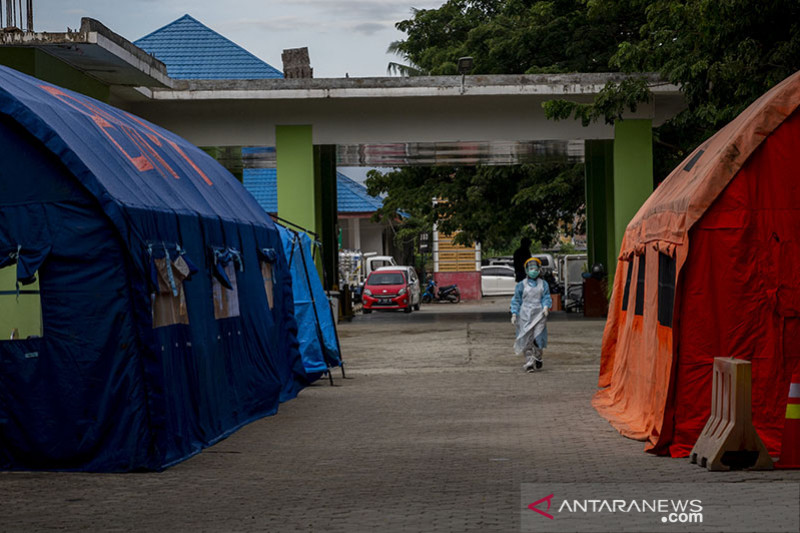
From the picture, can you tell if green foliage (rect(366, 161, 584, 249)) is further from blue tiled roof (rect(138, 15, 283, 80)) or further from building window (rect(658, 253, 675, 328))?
building window (rect(658, 253, 675, 328))

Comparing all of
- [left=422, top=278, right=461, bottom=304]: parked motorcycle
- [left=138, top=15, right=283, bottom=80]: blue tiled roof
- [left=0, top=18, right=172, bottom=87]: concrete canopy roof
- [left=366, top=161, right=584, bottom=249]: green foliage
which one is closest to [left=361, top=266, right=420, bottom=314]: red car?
[left=366, top=161, right=584, bottom=249]: green foliage

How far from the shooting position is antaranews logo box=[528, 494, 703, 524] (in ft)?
24.7

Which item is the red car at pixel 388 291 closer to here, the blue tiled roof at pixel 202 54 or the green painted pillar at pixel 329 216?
the green painted pillar at pixel 329 216

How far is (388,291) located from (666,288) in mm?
31545

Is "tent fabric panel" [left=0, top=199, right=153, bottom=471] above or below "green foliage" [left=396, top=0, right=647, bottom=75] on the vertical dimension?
below

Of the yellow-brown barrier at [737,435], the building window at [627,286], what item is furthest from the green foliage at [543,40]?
the yellow-brown barrier at [737,435]

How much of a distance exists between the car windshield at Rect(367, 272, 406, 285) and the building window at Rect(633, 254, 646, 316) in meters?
29.6

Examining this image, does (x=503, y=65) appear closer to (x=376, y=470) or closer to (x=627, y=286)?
(x=627, y=286)

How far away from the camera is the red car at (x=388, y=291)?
4250 centimetres

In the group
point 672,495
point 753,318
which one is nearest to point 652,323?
point 753,318

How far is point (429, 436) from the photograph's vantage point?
12.0m

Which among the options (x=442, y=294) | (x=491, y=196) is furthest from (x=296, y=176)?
(x=442, y=294)

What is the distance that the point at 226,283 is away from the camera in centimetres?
1289

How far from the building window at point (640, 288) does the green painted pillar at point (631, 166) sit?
13.2 meters
